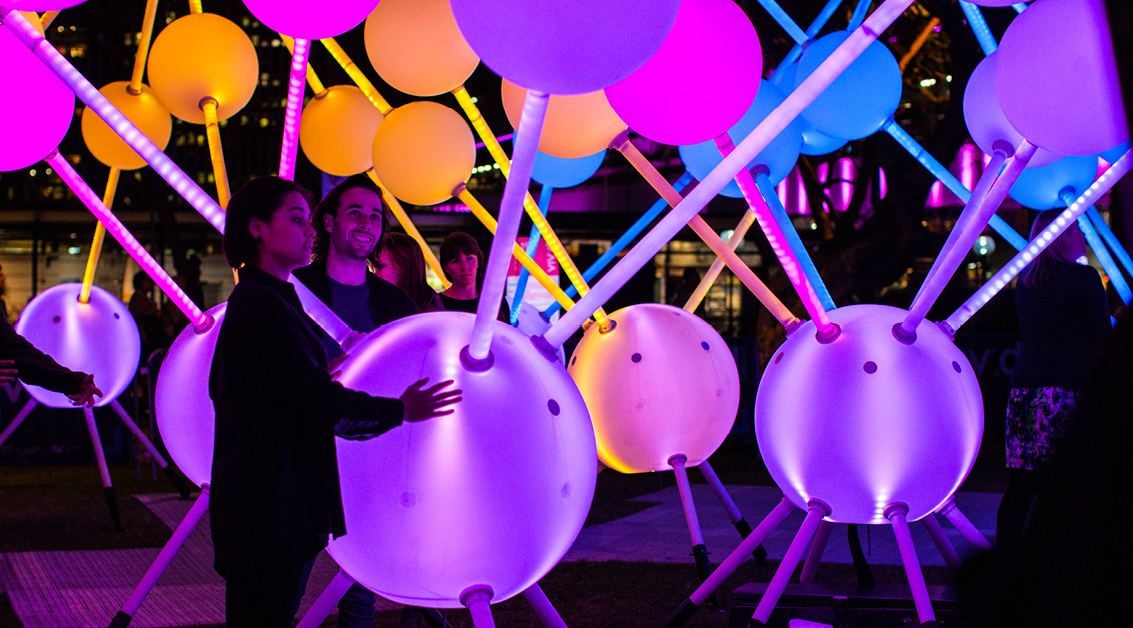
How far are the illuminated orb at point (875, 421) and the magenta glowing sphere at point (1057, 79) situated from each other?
2.07 ft

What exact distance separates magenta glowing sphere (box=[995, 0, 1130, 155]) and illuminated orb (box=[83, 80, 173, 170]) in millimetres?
3563

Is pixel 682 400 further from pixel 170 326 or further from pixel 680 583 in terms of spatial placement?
pixel 170 326

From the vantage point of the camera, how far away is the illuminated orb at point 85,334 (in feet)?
15.2

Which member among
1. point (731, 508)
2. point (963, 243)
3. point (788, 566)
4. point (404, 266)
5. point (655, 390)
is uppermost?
point (963, 243)

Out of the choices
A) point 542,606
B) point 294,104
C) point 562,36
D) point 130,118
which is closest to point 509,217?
point 562,36

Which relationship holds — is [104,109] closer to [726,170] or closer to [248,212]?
[248,212]

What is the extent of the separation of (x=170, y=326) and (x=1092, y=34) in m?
9.16

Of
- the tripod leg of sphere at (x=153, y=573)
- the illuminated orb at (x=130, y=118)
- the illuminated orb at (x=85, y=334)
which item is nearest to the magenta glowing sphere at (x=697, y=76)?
the tripod leg of sphere at (x=153, y=573)

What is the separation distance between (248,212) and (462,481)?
32.0 inches

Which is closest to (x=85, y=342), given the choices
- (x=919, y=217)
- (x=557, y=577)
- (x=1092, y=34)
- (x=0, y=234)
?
(x=557, y=577)

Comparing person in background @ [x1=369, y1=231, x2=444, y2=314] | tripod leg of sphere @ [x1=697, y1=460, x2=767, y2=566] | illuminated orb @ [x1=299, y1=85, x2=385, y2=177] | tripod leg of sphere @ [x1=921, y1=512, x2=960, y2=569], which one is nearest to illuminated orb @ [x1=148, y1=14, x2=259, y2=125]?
illuminated orb @ [x1=299, y1=85, x2=385, y2=177]

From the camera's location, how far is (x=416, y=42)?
3195 millimetres

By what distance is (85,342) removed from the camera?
4.71m

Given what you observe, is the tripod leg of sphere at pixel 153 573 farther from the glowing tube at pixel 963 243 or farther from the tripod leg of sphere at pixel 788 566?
the glowing tube at pixel 963 243
